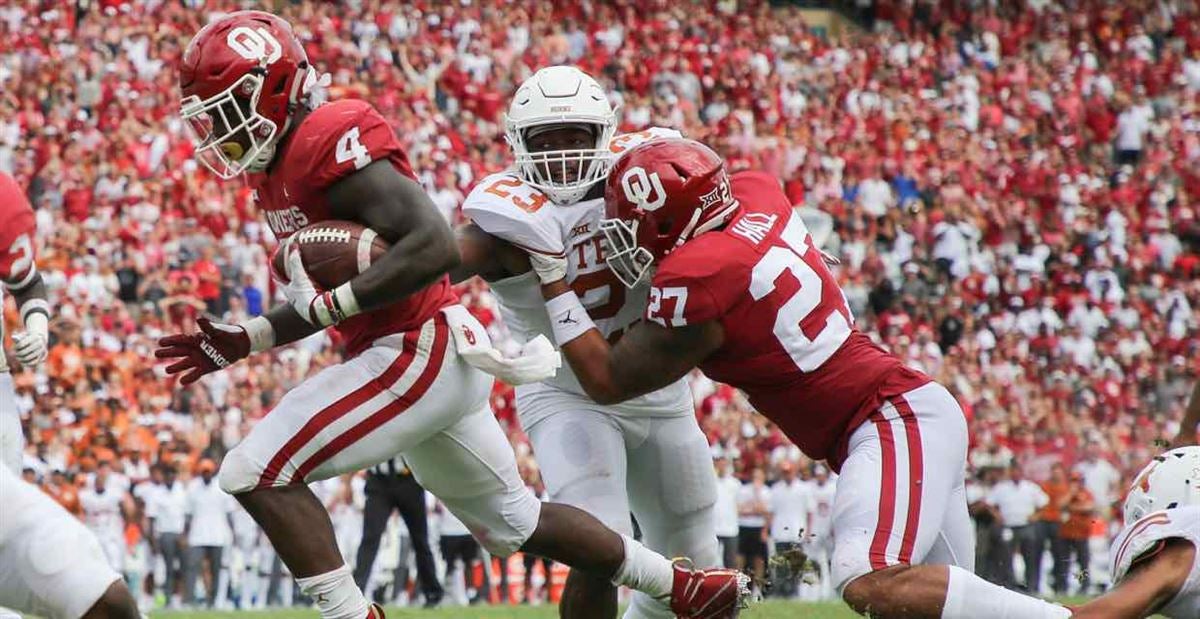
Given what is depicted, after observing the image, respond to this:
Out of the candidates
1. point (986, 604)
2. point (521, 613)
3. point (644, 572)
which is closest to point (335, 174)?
point (644, 572)

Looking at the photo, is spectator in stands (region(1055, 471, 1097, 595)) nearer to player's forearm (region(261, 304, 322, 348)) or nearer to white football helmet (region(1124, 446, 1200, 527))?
white football helmet (region(1124, 446, 1200, 527))

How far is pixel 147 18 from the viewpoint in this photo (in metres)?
17.3

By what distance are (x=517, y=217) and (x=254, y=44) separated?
94cm

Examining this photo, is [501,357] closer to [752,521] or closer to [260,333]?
[260,333]

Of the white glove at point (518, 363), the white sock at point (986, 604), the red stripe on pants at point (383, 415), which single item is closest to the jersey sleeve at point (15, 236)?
the red stripe on pants at point (383, 415)

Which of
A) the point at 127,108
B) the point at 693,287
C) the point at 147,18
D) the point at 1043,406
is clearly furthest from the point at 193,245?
the point at 693,287

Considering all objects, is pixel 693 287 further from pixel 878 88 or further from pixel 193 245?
pixel 878 88

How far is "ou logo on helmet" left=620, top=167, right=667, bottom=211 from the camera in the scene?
493cm

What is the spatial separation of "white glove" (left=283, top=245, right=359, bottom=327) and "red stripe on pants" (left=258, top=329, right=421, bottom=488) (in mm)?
209

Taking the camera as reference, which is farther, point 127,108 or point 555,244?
point 127,108

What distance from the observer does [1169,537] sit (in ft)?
14.4

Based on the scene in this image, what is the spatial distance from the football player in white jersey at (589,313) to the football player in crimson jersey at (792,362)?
32cm

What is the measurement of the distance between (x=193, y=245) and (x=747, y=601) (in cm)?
1068

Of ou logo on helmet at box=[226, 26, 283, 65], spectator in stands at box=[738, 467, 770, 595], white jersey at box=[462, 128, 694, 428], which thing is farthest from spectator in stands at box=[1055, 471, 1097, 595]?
ou logo on helmet at box=[226, 26, 283, 65]
